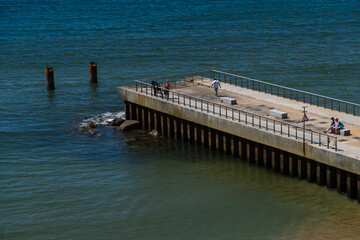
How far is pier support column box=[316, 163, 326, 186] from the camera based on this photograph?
44.5m

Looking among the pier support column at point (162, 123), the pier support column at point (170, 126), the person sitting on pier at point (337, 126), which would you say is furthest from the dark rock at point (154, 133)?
the person sitting on pier at point (337, 126)

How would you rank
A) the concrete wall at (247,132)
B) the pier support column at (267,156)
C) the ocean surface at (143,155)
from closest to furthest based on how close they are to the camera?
the ocean surface at (143,155)
the concrete wall at (247,132)
the pier support column at (267,156)

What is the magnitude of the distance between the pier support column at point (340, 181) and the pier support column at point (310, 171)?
2.31m

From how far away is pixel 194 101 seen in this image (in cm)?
5722

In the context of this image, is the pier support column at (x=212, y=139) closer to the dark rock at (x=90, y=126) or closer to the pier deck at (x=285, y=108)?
the pier deck at (x=285, y=108)

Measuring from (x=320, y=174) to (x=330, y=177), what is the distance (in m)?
0.90

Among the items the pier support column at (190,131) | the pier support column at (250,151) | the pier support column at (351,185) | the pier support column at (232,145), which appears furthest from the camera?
the pier support column at (190,131)

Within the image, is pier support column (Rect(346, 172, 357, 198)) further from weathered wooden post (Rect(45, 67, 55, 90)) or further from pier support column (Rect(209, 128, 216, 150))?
weathered wooden post (Rect(45, 67, 55, 90))

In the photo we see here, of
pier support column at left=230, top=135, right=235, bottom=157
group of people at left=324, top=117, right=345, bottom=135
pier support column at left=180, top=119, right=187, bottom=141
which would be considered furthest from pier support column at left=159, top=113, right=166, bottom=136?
group of people at left=324, top=117, right=345, bottom=135

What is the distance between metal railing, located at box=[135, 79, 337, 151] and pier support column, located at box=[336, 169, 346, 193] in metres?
1.54

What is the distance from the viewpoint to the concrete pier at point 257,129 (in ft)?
143

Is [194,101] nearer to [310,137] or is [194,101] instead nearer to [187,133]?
[187,133]

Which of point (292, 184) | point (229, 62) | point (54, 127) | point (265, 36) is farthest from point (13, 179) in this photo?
point (265, 36)

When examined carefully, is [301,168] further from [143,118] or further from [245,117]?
[143,118]
